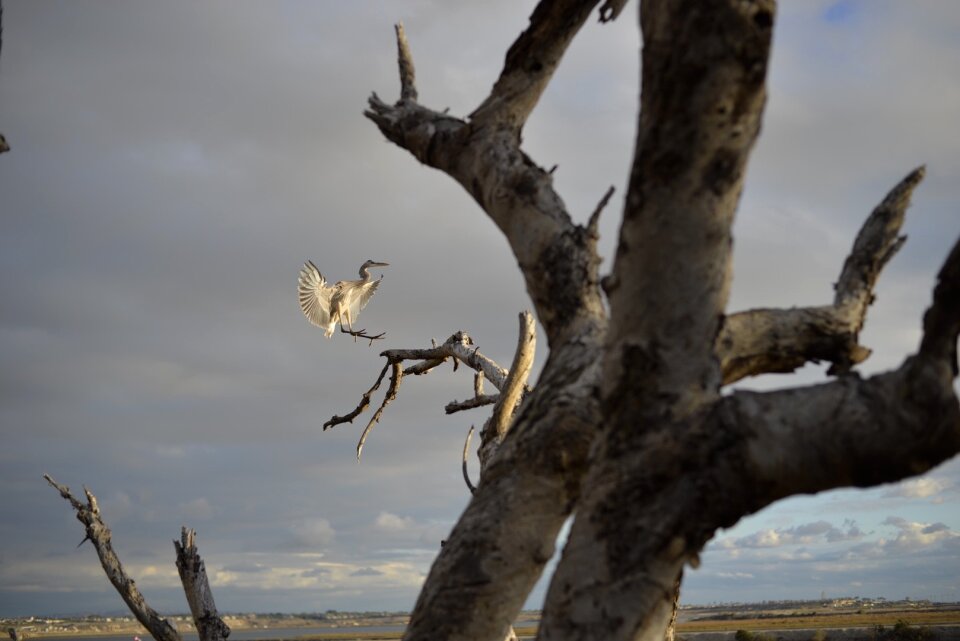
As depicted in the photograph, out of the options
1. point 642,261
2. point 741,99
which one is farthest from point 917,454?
point 741,99

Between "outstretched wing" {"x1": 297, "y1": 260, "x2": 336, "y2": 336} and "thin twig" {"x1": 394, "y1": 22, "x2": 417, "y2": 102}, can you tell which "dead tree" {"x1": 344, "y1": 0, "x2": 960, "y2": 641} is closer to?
"thin twig" {"x1": 394, "y1": 22, "x2": 417, "y2": 102}

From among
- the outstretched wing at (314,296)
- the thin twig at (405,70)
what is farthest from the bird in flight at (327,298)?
the thin twig at (405,70)

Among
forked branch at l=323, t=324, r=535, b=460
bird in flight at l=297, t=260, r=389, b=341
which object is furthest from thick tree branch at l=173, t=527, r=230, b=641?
bird in flight at l=297, t=260, r=389, b=341

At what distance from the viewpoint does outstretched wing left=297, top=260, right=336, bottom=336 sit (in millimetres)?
10492

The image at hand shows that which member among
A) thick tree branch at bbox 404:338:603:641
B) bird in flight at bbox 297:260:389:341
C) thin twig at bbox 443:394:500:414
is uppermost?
bird in flight at bbox 297:260:389:341

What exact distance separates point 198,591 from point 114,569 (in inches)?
44.4

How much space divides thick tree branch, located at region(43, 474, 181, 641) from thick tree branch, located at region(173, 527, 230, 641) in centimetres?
29

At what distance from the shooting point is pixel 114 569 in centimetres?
757

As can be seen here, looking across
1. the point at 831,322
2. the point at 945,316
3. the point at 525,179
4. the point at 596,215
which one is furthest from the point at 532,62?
the point at 945,316

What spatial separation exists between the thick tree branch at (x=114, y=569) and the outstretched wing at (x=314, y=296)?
11.4 feet

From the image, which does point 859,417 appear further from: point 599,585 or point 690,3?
point 690,3

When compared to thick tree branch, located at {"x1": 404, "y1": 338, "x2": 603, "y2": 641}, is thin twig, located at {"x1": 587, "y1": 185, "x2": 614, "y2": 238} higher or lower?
higher

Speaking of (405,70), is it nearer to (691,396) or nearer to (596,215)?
(596,215)

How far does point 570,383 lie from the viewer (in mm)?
2877
